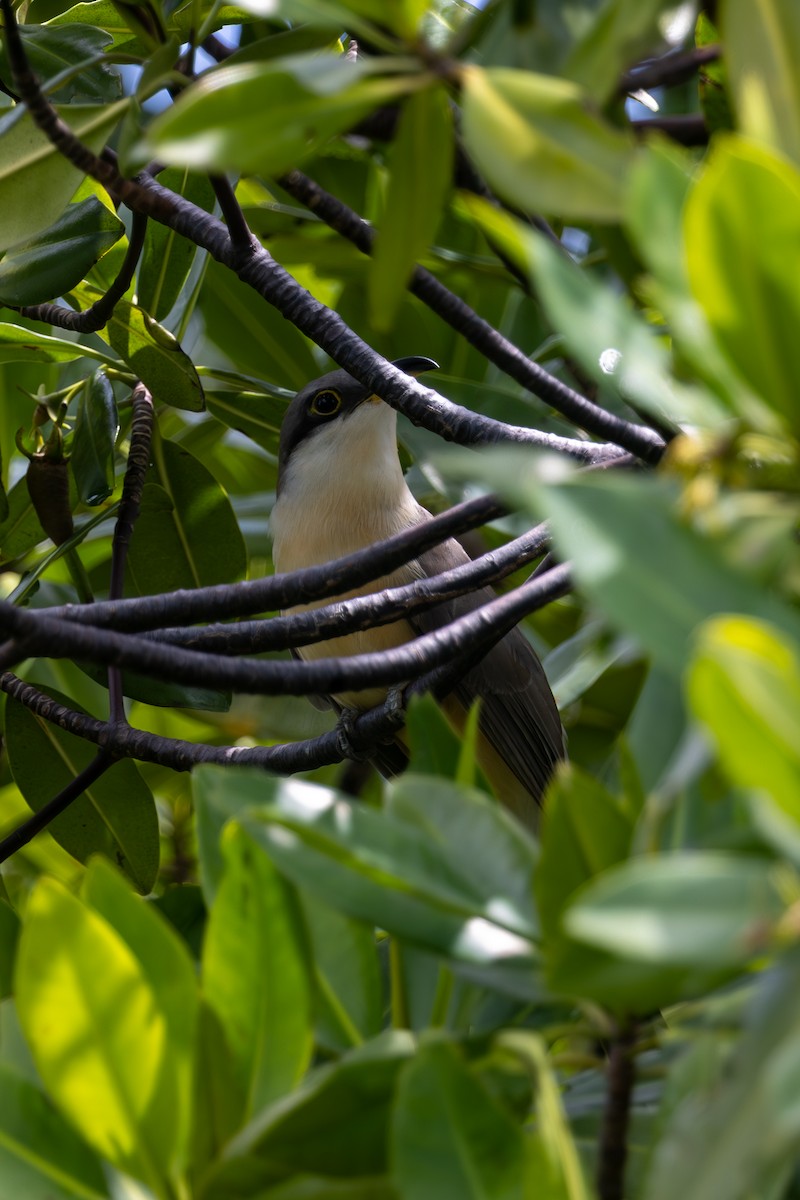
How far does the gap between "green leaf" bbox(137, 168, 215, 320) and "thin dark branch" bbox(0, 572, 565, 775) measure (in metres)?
1.12

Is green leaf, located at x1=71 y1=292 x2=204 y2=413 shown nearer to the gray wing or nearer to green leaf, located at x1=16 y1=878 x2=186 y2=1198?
the gray wing

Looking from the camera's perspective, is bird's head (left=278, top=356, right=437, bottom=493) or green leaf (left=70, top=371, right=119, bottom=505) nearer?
green leaf (left=70, top=371, right=119, bottom=505)

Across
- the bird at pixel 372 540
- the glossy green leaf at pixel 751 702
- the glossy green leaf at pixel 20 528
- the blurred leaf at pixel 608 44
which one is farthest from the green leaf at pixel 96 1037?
the bird at pixel 372 540

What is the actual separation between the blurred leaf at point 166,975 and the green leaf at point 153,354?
1.96m

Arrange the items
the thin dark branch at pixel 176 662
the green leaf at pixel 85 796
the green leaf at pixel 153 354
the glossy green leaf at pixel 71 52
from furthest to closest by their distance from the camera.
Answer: the green leaf at pixel 85 796
the green leaf at pixel 153 354
the glossy green leaf at pixel 71 52
the thin dark branch at pixel 176 662

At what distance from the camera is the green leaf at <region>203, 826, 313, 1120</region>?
129cm

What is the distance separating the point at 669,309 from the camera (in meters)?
0.97

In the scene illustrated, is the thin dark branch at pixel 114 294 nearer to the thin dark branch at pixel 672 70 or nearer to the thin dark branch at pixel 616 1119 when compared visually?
the thin dark branch at pixel 672 70

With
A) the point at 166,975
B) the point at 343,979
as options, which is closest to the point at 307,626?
the point at 343,979

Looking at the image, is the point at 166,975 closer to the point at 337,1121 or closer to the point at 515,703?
the point at 337,1121

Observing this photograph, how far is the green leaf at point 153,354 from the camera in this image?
3086 mm

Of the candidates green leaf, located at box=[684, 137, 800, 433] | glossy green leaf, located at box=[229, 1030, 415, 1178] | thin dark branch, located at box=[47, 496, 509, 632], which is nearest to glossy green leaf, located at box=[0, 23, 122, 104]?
thin dark branch, located at box=[47, 496, 509, 632]

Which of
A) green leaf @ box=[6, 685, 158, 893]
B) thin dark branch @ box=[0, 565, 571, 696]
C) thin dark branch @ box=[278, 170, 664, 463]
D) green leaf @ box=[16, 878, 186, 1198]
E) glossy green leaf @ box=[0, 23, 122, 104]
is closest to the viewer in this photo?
green leaf @ box=[16, 878, 186, 1198]

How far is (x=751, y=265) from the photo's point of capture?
37.0 inches
